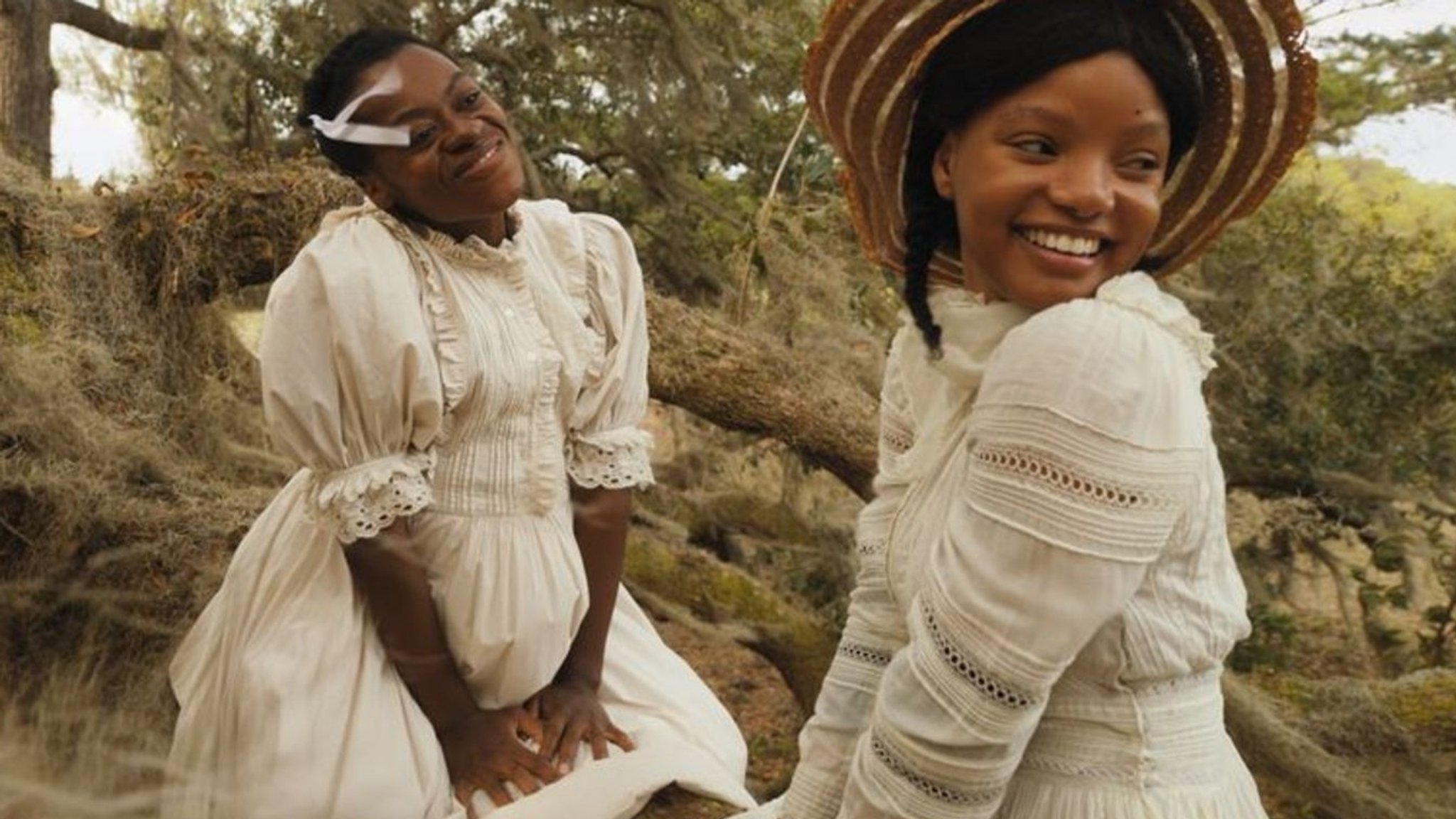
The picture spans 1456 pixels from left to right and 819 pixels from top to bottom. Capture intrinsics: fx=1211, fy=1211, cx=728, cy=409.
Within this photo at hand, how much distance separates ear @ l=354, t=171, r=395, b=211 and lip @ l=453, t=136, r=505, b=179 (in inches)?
5.1

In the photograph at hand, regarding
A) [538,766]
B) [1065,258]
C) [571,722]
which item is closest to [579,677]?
[571,722]

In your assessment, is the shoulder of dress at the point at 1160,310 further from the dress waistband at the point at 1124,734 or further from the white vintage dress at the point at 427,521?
the white vintage dress at the point at 427,521

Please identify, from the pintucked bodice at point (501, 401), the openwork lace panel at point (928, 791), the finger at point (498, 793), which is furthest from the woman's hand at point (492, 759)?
the openwork lace panel at point (928, 791)

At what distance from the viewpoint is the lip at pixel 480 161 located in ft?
6.37

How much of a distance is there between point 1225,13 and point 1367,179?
4309mm

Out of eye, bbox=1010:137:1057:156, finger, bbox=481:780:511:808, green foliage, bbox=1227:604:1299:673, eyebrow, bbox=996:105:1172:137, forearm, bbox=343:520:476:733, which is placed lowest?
green foliage, bbox=1227:604:1299:673

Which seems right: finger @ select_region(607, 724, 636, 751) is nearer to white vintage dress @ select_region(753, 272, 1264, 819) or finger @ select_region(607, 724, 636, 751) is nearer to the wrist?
the wrist

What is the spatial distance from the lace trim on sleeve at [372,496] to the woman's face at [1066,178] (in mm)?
1085

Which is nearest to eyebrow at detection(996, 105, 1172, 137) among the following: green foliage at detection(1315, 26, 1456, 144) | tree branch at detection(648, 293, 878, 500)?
tree branch at detection(648, 293, 878, 500)

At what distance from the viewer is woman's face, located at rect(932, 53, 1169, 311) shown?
97cm

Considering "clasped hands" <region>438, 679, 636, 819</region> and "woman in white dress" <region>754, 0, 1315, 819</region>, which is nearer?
"woman in white dress" <region>754, 0, 1315, 819</region>

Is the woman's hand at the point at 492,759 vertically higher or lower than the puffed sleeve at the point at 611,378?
lower

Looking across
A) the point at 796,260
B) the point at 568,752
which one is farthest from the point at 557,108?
the point at 568,752

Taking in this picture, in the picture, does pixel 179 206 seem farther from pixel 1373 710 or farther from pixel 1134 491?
pixel 1373 710
